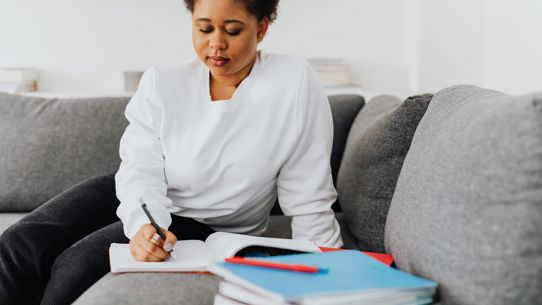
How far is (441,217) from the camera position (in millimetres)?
912

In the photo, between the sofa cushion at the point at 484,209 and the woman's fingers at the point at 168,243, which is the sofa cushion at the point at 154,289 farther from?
the sofa cushion at the point at 484,209

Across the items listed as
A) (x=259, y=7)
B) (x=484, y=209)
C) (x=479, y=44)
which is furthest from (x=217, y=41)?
(x=479, y=44)

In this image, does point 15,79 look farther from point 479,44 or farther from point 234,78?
point 479,44

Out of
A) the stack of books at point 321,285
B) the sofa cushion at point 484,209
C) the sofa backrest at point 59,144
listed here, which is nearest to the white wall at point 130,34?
the sofa backrest at point 59,144

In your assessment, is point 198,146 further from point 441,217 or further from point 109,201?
point 441,217

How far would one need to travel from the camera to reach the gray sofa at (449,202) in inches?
31.0

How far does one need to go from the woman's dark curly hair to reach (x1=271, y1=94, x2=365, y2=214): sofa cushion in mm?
677

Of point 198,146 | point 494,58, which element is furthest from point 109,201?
point 494,58

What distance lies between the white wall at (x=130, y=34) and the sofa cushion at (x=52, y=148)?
0.88 meters

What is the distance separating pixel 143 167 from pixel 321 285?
676mm

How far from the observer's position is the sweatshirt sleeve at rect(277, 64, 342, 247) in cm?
146

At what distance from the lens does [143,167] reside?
1.39 metres

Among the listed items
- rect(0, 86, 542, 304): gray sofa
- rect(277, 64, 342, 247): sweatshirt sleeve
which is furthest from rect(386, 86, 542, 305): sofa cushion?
rect(277, 64, 342, 247): sweatshirt sleeve

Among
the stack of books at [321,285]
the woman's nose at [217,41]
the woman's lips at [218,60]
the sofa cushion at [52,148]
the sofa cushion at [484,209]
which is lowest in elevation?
the sofa cushion at [52,148]
